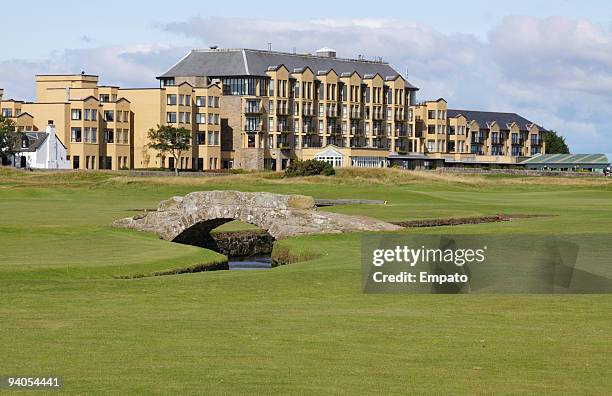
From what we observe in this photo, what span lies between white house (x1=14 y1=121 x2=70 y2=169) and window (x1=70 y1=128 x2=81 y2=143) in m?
3.01

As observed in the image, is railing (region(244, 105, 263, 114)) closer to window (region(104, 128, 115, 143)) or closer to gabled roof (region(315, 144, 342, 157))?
gabled roof (region(315, 144, 342, 157))

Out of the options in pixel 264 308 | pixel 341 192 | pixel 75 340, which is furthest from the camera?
pixel 341 192

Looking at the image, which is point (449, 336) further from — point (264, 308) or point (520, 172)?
point (520, 172)

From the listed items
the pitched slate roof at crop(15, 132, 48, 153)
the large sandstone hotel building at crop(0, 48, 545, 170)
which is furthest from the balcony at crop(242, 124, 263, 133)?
the pitched slate roof at crop(15, 132, 48, 153)

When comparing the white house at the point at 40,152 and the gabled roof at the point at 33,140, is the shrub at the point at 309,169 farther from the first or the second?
the gabled roof at the point at 33,140

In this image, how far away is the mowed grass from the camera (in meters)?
18.6

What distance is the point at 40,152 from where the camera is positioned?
555 feet

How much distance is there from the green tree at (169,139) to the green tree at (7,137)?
71.7 feet

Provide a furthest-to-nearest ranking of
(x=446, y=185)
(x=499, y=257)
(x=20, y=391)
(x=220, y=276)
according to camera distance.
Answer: (x=446, y=185), (x=220, y=276), (x=499, y=257), (x=20, y=391)

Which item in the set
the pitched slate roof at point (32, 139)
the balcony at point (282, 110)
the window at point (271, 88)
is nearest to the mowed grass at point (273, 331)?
the pitched slate roof at point (32, 139)

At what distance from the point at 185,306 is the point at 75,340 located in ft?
22.4

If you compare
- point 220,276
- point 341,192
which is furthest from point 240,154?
point 220,276

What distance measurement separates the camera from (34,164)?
16838cm

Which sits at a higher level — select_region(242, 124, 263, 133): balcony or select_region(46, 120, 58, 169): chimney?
select_region(242, 124, 263, 133): balcony
